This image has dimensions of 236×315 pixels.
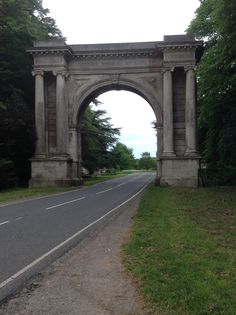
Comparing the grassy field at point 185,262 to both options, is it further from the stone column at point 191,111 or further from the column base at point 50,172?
the column base at point 50,172

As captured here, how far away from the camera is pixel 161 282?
698 centimetres

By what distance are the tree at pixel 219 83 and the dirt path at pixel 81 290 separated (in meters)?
15.5

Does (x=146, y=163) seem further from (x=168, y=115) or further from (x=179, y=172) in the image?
(x=179, y=172)

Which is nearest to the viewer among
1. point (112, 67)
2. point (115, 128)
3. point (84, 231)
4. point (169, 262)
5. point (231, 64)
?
point (169, 262)

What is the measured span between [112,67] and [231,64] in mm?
15803

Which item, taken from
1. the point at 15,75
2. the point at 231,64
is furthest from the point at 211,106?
the point at 15,75

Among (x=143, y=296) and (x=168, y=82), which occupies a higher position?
(x=168, y=82)

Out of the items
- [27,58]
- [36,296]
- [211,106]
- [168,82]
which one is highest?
[27,58]

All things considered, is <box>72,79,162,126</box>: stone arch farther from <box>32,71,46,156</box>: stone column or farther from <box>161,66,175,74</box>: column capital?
<box>32,71,46,156</box>: stone column

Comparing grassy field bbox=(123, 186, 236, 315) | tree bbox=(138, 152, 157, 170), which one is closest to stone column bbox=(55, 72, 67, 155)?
grassy field bbox=(123, 186, 236, 315)

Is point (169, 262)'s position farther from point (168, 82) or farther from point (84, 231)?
point (168, 82)

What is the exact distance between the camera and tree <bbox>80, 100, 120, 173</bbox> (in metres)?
60.7

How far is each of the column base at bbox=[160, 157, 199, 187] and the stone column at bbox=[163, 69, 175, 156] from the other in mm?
739

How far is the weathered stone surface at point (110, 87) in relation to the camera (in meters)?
38.4
